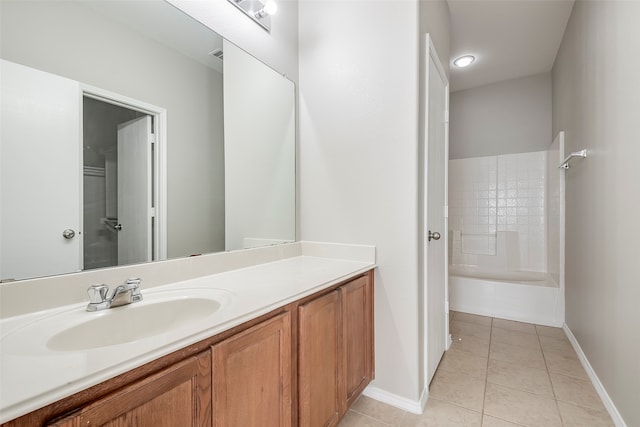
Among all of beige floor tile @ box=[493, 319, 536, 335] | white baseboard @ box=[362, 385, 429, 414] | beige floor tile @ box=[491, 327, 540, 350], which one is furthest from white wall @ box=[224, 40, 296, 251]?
beige floor tile @ box=[493, 319, 536, 335]

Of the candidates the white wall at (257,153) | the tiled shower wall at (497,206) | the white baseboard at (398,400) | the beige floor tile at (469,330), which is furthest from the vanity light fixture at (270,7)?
the tiled shower wall at (497,206)

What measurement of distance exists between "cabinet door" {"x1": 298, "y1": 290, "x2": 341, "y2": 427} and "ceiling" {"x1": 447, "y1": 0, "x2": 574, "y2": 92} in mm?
2444

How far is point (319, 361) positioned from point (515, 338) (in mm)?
2105

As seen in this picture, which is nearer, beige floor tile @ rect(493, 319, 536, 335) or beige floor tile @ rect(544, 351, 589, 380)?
beige floor tile @ rect(544, 351, 589, 380)

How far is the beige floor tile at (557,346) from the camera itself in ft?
7.26

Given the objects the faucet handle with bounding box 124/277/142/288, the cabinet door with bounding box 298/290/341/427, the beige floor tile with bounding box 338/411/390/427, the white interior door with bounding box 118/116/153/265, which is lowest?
the beige floor tile with bounding box 338/411/390/427

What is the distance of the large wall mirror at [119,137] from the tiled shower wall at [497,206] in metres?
2.93

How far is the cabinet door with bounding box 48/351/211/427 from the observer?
1.80ft

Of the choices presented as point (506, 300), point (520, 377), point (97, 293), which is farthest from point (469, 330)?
point (97, 293)

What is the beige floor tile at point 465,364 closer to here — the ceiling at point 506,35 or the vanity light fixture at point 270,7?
the vanity light fixture at point 270,7

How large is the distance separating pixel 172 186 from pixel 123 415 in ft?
2.97

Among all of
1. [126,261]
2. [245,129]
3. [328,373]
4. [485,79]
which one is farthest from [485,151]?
[126,261]

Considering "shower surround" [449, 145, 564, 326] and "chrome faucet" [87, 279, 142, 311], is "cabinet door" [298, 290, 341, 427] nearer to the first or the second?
"chrome faucet" [87, 279, 142, 311]

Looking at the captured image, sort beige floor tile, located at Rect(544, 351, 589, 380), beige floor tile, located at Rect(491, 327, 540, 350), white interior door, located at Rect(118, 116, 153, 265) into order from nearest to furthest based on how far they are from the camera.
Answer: white interior door, located at Rect(118, 116, 153, 265) < beige floor tile, located at Rect(544, 351, 589, 380) < beige floor tile, located at Rect(491, 327, 540, 350)
